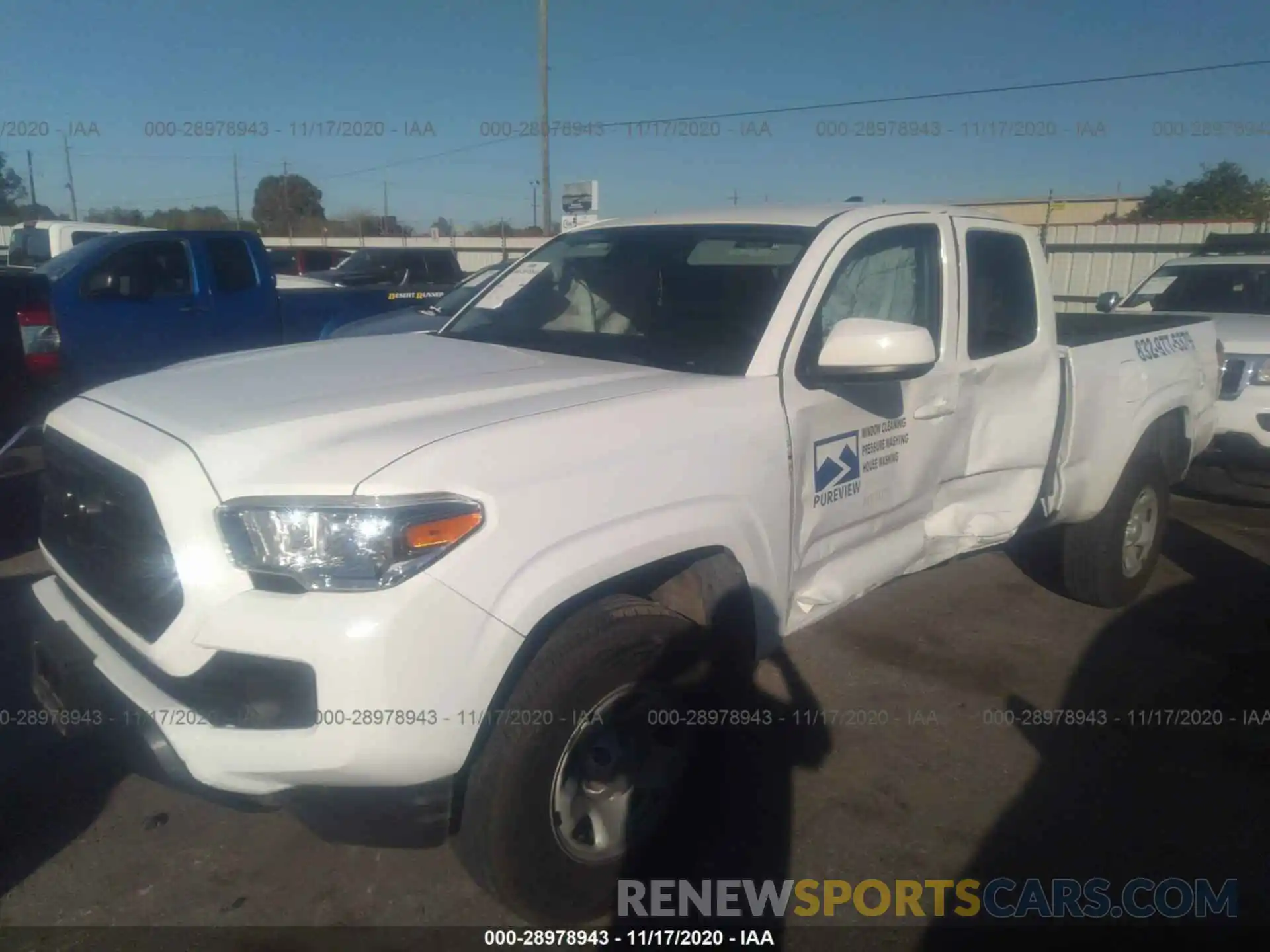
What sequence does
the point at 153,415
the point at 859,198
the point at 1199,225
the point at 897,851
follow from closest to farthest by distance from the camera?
the point at 153,415
the point at 897,851
the point at 859,198
the point at 1199,225

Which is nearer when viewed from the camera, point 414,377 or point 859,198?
point 414,377

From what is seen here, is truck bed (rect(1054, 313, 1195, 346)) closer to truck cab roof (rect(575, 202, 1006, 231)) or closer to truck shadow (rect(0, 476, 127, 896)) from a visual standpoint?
truck cab roof (rect(575, 202, 1006, 231))

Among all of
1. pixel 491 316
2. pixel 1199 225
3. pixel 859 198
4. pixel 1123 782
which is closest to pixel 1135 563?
pixel 1123 782

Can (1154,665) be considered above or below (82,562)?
below

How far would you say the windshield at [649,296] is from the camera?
3172 millimetres

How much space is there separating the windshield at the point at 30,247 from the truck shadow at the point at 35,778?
10596mm

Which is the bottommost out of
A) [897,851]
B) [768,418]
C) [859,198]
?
[897,851]

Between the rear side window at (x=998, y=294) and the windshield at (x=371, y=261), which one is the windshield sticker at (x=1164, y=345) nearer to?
the rear side window at (x=998, y=294)

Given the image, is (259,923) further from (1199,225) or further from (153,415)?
(1199,225)

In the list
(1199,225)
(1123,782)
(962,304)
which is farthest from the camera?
(1199,225)

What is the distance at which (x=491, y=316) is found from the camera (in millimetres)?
3941

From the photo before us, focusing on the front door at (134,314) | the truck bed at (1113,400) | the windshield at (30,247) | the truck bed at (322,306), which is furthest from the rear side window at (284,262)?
the truck bed at (1113,400)

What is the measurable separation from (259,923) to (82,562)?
3.63 feet

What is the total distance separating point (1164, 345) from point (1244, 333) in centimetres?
264
